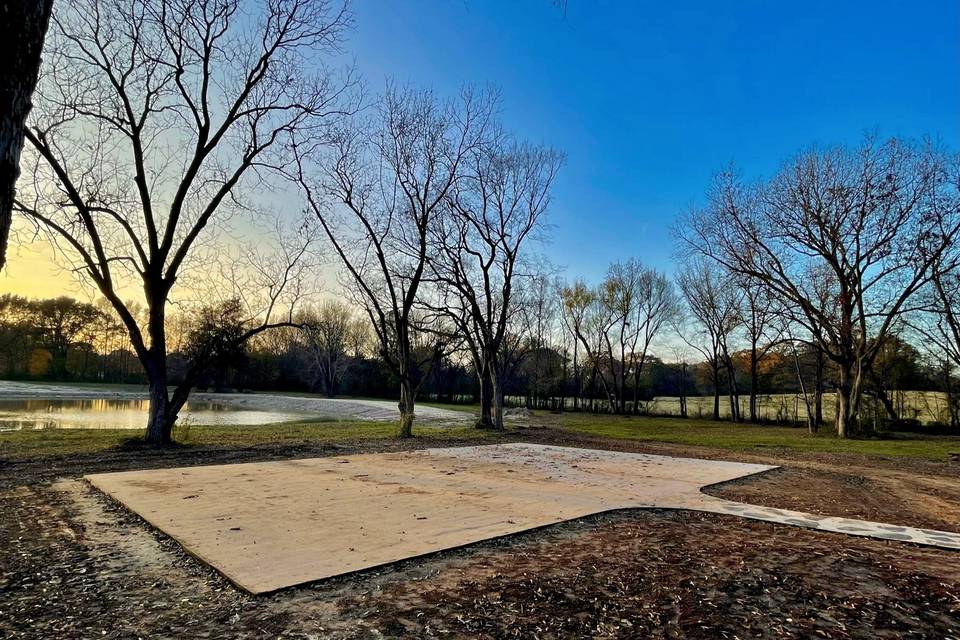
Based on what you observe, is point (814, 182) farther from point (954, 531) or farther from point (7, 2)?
point (7, 2)

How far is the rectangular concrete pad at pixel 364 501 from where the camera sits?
3885mm

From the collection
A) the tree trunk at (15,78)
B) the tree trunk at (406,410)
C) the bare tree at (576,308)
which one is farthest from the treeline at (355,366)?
the tree trunk at (15,78)

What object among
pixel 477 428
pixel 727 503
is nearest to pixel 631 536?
pixel 727 503

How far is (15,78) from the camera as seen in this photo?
5.06 feet

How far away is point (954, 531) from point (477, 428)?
506 inches

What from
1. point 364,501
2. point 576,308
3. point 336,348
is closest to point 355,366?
point 336,348

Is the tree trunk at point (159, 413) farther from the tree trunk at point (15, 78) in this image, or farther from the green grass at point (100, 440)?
the tree trunk at point (15, 78)

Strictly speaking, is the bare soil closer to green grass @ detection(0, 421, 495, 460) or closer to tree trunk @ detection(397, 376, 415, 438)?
green grass @ detection(0, 421, 495, 460)

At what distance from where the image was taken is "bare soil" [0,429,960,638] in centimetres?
277

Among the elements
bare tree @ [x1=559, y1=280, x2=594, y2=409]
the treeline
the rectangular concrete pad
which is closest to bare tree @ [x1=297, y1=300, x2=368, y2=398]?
the treeline

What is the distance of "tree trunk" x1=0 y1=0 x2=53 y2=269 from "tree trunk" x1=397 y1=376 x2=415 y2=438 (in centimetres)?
1237

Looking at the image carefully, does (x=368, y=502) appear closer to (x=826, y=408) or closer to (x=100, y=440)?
(x=100, y=440)

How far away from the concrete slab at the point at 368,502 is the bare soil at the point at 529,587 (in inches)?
8.8

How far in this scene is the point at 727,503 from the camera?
243 inches
